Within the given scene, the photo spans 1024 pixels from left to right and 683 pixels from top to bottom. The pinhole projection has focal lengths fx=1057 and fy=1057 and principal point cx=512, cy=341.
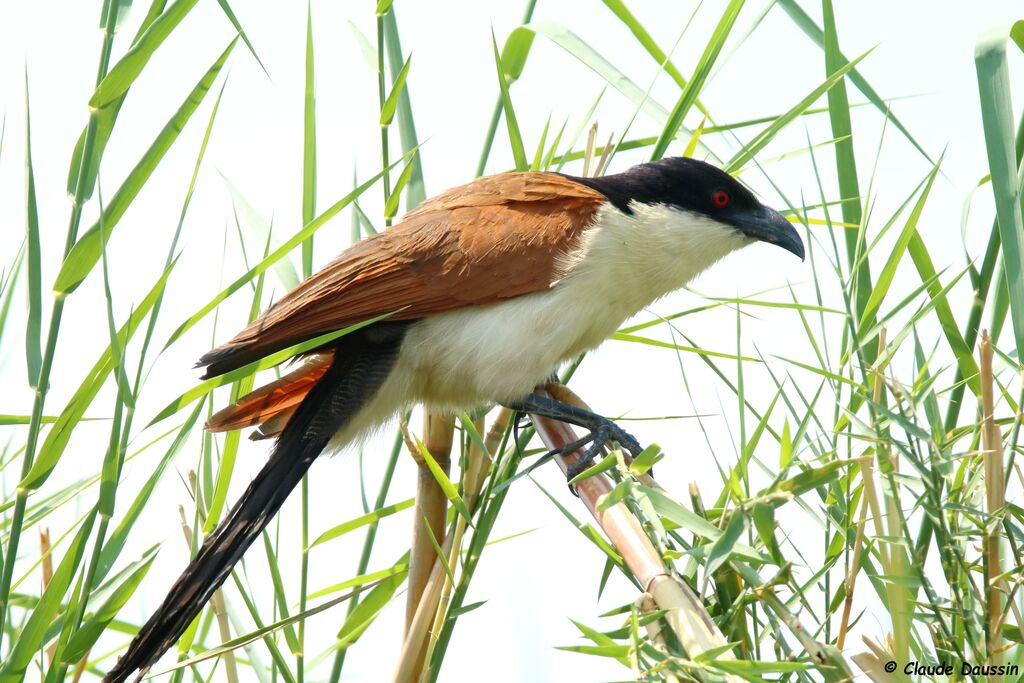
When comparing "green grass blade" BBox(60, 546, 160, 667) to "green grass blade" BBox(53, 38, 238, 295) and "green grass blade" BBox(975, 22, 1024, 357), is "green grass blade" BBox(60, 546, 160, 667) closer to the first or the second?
"green grass blade" BBox(53, 38, 238, 295)

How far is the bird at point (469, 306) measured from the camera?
5.43 feet

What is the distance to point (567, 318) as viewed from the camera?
6.25ft

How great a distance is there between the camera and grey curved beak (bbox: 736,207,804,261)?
2156 mm

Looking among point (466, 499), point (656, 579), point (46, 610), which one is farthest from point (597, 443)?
point (46, 610)

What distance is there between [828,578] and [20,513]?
→ 2.98 ft

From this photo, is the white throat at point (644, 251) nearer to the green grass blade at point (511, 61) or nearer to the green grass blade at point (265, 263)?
the green grass blade at point (511, 61)

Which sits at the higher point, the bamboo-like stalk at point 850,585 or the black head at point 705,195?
the black head at point 705,195

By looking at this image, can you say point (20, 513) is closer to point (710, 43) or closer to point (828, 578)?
point (828, 578)

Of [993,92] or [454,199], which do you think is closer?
[993,92]

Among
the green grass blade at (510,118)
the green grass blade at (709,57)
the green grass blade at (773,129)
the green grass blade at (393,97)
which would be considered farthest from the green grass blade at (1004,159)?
the green grass blade at (393,97)

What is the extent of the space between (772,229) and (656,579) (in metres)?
1.34

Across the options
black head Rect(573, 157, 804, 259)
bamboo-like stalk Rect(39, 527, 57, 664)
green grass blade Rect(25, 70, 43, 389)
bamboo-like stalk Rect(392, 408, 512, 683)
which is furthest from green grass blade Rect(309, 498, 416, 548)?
black head Rect(573, 157, 804, 259)

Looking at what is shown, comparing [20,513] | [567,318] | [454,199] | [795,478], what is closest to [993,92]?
[795,478]

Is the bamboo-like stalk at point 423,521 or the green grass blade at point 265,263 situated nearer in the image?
the green grass blade at point 265,263
